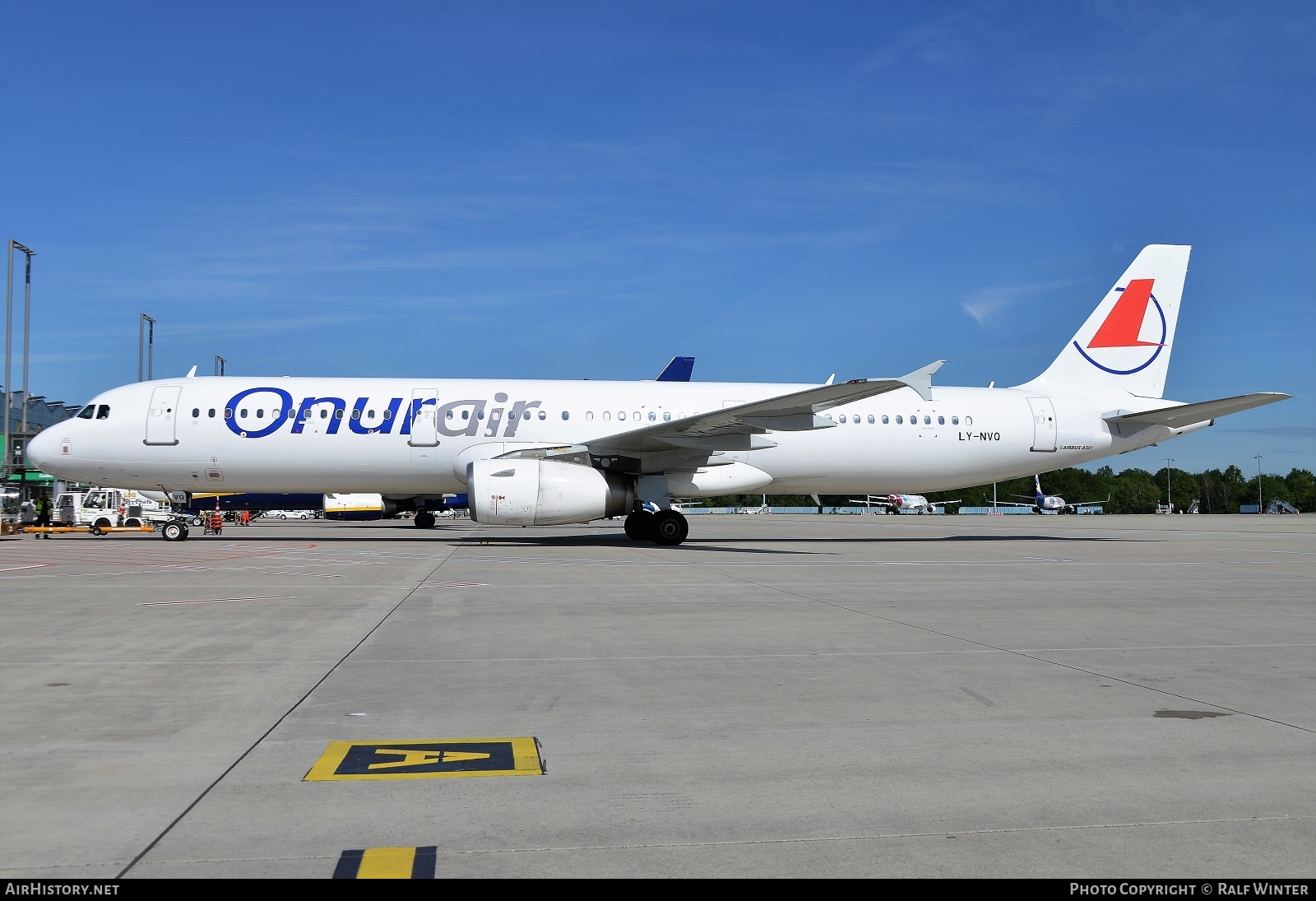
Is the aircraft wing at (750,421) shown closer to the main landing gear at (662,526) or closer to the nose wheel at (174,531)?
the main landing gear at (662,526)

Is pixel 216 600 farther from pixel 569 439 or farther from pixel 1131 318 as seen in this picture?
pixel 1131 318

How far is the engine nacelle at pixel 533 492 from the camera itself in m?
→ 19.8

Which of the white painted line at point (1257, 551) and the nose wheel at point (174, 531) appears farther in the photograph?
the nose wheel at point (174, 531)

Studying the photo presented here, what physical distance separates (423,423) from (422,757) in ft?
59.1

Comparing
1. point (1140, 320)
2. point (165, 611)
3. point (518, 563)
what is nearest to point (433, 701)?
point (165, 611)

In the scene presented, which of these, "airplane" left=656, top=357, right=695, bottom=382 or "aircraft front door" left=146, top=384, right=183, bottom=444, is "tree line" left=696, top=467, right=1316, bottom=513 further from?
"aircraft front door" left=146, top=384, right=183, bottom=444

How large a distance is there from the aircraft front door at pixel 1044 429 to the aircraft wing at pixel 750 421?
656 centimetres

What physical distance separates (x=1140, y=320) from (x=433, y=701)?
2445 centimetres

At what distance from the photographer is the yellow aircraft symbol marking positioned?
432cm

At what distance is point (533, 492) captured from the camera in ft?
65.2

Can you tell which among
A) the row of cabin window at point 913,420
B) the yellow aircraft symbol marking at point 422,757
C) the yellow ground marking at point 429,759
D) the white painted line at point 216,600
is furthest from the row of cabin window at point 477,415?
the yellow aircraft symbol marking at point 422,757

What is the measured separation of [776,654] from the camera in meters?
7.38

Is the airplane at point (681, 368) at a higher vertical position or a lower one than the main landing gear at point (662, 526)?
higher

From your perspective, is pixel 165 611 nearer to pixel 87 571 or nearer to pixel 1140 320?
pixel 87 571
